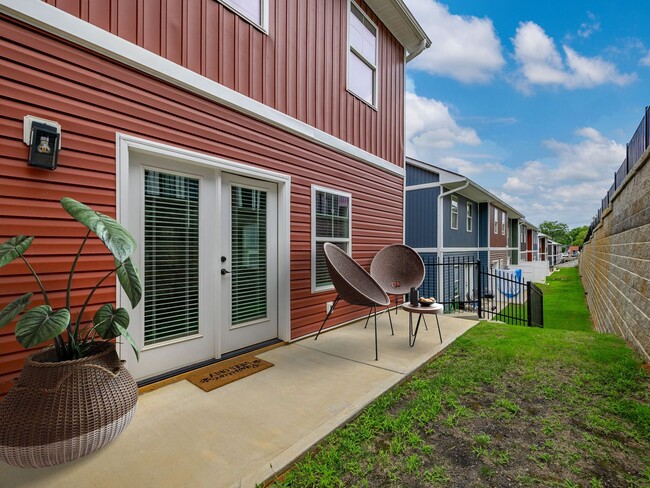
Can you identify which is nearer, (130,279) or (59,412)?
(59,412)

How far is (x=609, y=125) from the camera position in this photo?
8750 mm

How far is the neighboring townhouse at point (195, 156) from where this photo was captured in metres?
2.05

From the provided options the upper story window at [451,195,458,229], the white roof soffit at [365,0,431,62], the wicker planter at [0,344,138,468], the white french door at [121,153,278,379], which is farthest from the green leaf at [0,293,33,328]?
the upper story window at [451,195,458,229]

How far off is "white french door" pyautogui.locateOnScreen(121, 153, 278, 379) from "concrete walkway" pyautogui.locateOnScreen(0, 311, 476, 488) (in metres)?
0.40

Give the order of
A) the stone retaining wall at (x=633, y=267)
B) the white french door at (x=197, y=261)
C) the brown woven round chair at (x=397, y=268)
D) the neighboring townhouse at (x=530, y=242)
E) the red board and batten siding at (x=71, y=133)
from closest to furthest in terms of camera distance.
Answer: the red board and batten siding at (x=71, y=133), the white french door at (x=197, y=261), the stone retaining wall at (x=633, y=267), the brown woven round chair at (x=397, y=268), the neighboring townhouse at (x=530, y=242)

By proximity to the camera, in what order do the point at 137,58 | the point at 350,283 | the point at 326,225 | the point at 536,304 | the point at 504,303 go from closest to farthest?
the point at 137,58, the point at 350,283, the point at 326,225, the point at 536,304, the point at 504,303

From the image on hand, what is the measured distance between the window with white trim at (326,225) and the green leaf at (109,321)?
2.43 meters

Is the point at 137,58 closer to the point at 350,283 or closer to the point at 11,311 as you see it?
the point at 11,311

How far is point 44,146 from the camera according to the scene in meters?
2.01

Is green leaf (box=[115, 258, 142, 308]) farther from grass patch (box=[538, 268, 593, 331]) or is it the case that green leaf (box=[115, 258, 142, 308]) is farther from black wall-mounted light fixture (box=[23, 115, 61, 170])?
grass patch (box=[538, 268, 593, 331])

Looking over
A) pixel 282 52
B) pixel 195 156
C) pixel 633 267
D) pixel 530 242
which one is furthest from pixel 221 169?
pixel 530 242

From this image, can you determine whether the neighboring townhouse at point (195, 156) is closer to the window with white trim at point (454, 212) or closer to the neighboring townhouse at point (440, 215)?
the neighboring townhouse at point (440, 215)

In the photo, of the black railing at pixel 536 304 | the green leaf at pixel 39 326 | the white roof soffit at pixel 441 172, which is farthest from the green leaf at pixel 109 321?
the white roof soffit at pixel 441 172

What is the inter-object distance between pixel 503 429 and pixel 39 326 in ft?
8.99
